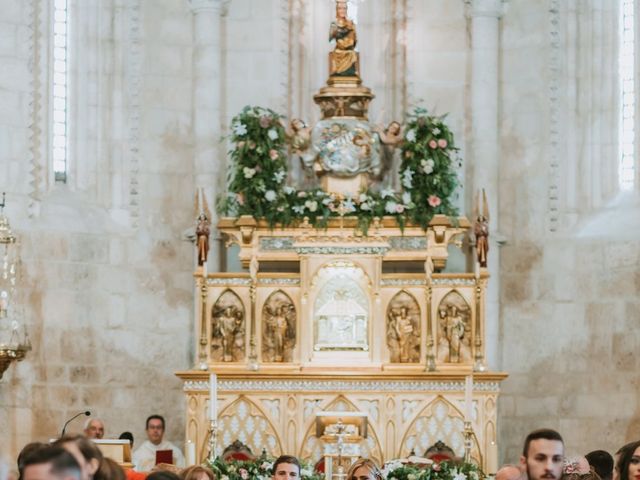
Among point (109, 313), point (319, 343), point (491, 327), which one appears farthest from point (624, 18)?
point (109, 313)

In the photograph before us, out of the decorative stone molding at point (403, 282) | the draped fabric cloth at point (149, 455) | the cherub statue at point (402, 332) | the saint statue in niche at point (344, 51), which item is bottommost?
the draped fabric cloth at point (149, 455)

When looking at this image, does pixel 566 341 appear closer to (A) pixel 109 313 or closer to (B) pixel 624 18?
(B) pixel 624 18

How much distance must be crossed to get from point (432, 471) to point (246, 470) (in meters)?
1.47

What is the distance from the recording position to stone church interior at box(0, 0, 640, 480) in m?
18.0

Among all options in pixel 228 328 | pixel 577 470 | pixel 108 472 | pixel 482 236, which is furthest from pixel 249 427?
pixel 108 472

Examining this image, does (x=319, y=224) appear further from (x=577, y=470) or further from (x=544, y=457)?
(x=544, y=457)

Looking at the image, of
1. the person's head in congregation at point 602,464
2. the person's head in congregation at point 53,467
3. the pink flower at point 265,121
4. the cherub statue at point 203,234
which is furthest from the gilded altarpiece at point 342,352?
the person's head in congregation at point 53,467

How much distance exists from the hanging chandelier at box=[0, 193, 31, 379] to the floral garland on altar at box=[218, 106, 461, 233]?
7.62ft

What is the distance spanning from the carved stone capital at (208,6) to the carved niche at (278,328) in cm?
381

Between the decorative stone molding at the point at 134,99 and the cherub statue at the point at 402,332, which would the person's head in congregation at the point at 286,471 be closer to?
the cherub statue at the point at 402,332

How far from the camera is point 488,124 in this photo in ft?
65.6

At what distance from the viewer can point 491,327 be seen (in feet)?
64.6

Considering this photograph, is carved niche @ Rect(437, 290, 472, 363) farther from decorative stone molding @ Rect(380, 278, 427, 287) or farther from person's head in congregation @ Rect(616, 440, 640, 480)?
person's head in congregation @ Rect(616, 440, 640, 480)

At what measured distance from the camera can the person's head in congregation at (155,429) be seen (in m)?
17.9
